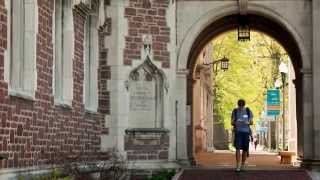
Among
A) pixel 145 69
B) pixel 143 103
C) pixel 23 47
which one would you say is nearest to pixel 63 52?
pixel 23 47

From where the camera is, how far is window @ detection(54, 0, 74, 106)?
15.7 metres

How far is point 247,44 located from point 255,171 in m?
28.5

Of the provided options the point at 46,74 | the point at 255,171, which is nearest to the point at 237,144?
the point at 255,171

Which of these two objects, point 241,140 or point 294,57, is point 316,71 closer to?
point 294,57

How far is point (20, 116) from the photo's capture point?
41.3ft

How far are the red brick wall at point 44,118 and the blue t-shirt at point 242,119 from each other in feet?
11.1

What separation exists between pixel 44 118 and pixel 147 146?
6295 mm

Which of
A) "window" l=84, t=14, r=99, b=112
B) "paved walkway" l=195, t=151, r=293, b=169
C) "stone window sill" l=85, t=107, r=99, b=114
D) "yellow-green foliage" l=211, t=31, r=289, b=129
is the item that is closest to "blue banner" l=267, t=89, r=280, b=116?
"paved walkway" l=195, t=151, r=293, b=169

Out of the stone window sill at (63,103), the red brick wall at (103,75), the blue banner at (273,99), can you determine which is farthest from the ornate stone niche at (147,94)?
the blue banner at (273,99)

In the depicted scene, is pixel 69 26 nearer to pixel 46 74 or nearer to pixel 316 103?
pixel 46 74

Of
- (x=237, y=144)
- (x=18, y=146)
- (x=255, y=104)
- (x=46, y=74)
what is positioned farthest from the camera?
(x=255, y=104)

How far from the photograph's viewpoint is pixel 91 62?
19.3 meters

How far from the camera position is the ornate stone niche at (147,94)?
66.1 ft

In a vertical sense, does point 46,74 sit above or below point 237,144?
above
